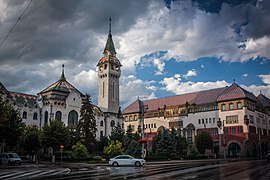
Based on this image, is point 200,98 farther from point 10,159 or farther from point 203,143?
point 10,159

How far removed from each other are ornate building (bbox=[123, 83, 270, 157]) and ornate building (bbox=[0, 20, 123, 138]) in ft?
42.2

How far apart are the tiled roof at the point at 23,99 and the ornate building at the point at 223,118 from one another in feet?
97.5

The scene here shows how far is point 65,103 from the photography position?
81875mm

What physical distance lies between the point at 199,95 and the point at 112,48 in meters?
43.8

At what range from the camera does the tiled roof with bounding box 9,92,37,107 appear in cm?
7544

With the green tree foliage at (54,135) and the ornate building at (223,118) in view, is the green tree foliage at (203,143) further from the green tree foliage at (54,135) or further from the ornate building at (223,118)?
the green tree foliage at (54,135)

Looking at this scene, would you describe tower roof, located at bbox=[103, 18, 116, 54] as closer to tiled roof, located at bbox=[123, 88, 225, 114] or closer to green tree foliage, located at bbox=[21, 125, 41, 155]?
tiled roof, located at bbox=[123, 88, 225, 114]

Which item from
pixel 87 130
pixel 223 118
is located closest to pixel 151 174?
pixel 87 130

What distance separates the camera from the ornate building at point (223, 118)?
7325 cm

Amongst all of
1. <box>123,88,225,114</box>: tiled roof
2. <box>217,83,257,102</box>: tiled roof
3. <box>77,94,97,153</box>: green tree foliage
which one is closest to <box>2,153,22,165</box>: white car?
<box>77,94,97,153</box>: green tree foliage

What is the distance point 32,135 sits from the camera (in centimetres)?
5425

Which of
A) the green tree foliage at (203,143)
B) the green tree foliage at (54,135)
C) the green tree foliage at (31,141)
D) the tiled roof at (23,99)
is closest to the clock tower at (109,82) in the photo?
the tiled roof at (23,99)

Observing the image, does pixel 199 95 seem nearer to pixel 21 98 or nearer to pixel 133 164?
pixel 21 98

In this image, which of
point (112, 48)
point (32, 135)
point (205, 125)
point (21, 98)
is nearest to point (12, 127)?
point (32, 135)
